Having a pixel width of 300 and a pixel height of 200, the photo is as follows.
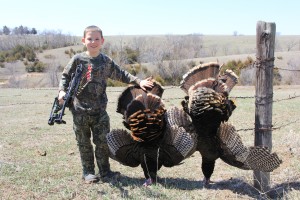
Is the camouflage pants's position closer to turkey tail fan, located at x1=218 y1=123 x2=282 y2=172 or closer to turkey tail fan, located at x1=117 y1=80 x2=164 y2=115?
turkey tail fan, located at x1=117 y1=80 x2=164 y2=115

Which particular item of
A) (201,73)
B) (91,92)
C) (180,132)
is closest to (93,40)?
(91,92)

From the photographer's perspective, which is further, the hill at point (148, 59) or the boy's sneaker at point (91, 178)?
the hill at point (148, 59)

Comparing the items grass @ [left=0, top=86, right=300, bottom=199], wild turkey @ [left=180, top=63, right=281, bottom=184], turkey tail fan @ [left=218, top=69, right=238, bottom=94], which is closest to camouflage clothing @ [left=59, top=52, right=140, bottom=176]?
grass @ [left=0, top=86, right=300, bottom=199]

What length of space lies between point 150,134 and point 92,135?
3.56ft

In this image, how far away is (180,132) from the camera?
4.67 m

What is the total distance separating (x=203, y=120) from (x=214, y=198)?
3.23 feet

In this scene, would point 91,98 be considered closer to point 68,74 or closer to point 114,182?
point 68,74

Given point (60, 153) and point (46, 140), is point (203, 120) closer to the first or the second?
point (60, 153)

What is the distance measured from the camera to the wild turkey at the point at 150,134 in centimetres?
465

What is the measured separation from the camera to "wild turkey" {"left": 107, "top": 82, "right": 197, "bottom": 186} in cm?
465

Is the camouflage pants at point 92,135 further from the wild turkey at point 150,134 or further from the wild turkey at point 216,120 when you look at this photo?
the wild turkey at point 216,120

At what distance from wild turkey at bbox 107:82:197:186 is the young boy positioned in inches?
13.3

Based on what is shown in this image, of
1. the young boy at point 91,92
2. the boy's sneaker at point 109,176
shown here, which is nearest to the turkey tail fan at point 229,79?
the young boy at point 91,92

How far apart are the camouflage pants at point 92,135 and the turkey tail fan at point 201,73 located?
1.24 m
